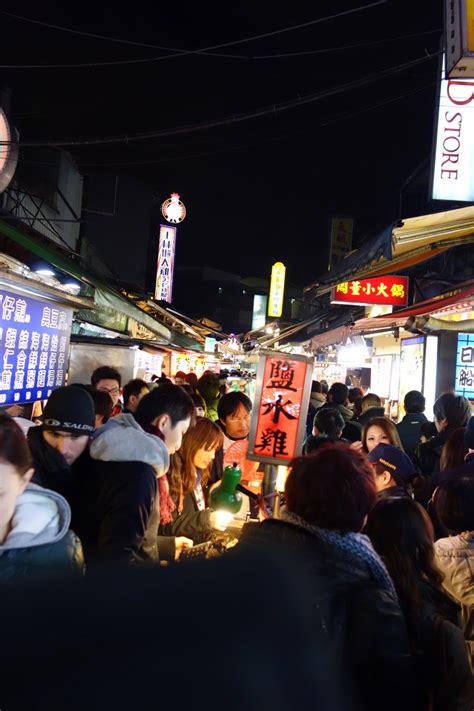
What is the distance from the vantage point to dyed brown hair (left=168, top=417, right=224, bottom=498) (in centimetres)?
434

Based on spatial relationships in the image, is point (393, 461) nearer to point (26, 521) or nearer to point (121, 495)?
point (121, 495)

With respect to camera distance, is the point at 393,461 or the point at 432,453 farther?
the point at 432,453

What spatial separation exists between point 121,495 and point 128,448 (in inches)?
9.8

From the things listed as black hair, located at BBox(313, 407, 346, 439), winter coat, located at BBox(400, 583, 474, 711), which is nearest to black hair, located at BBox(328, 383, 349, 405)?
black hair, located at BBox(313, 407, 346, 439)

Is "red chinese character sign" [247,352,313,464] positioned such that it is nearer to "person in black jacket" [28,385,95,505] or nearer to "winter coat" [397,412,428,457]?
"person in black jacket" [28,385,95,505]

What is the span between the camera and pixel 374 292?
13.5 meters

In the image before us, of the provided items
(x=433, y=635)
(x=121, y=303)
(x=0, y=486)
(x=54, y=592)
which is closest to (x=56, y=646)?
(x=54, y=592)

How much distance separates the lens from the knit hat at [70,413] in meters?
2.96

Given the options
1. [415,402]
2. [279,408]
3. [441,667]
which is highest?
[415,402]

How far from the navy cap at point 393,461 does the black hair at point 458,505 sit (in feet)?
4.42

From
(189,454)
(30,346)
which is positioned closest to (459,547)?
(189,454)

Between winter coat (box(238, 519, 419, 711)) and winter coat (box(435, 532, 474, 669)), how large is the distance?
3.20ft

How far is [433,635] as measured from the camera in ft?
6.46

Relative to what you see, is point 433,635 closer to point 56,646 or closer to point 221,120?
point 56,646
